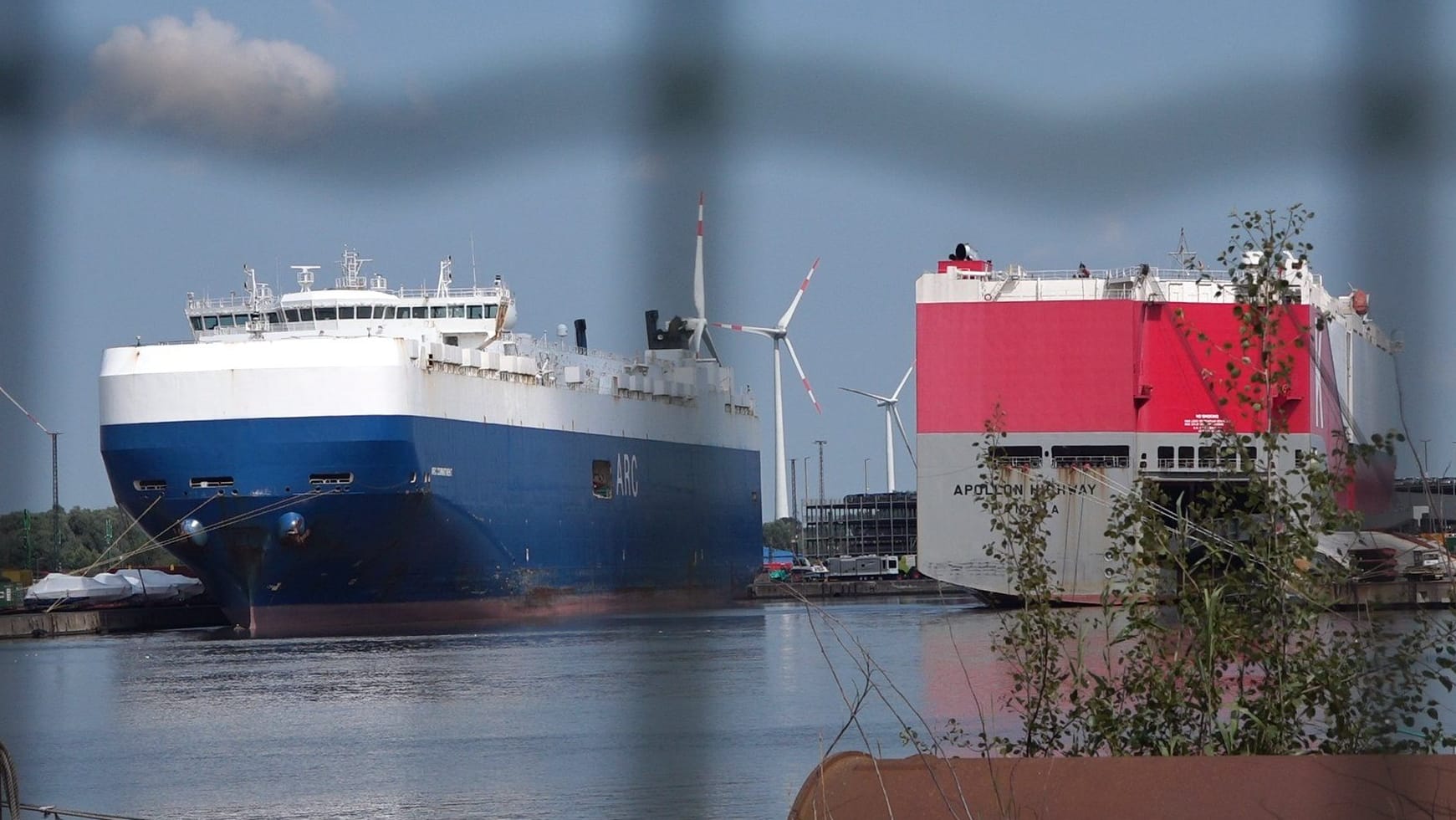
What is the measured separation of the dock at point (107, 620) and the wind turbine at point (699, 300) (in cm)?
3810

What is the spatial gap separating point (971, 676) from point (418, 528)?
19.1 meters

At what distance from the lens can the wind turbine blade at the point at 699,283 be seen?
3025 millimetres

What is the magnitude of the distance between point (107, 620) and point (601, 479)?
13113 mm

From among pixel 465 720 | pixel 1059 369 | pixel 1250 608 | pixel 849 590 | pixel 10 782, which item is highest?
pixel 1059 369

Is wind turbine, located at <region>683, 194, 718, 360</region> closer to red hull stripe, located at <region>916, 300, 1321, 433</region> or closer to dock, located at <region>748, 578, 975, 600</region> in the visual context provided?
red hull stripe, located at <region>916, 300, 1321, 433</region>

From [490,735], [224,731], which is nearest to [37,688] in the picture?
[224,731]

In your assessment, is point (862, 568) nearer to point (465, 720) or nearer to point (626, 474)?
point (626, 474)

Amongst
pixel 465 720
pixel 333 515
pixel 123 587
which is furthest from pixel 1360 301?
pixel 123 587

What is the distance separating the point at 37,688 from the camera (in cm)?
2392

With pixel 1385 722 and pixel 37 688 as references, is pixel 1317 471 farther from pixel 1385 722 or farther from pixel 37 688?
pixel 37 688

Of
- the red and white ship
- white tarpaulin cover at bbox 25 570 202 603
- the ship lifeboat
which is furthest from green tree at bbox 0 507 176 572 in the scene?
the red and white ship

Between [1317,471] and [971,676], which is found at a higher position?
[1317,471]

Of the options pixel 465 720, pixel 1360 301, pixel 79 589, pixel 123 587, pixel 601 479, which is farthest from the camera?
pixel 123 587

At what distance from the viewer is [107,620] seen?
44.2 metres
